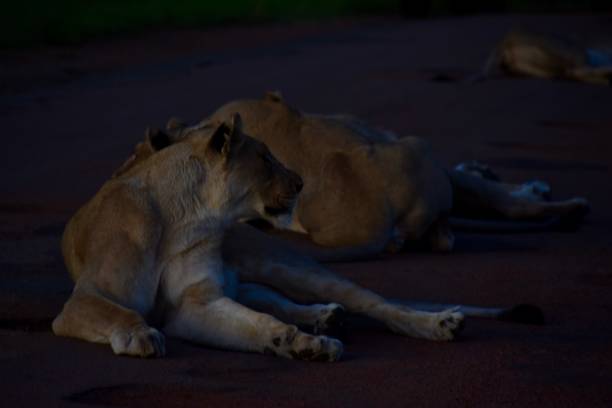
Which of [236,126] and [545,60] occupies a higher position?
[236,126]

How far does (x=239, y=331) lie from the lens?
5410mm

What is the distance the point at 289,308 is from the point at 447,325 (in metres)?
0.64

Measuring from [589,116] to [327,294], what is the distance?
9414 millimetres

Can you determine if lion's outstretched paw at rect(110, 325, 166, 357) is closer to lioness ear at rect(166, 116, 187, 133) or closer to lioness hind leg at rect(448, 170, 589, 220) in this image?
lioness ear at rect(166, 116, 187, 133)

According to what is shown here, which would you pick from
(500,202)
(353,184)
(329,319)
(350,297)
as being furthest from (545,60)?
(329,319)

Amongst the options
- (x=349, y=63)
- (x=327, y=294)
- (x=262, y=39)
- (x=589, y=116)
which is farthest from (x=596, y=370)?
(x=262, y=39)

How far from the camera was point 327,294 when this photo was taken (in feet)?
19.9

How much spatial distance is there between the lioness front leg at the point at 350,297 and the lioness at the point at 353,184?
1490 millimetres

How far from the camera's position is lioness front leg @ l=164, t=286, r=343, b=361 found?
208 inches

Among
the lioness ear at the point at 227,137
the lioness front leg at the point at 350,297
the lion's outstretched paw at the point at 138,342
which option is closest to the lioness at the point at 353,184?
the lioness front leg at the point at 350,297

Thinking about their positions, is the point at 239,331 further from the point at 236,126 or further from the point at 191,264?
the point at 236,126

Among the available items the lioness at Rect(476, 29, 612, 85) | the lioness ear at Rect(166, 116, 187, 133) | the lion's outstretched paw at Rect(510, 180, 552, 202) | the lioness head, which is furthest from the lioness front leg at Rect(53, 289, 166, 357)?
the lioness at Rect(476, 29, 612, 85)

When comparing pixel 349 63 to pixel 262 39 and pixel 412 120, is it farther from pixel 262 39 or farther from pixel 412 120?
pixel 412 120

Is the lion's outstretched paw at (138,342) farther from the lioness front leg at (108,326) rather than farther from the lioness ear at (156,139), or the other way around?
the lioness ear at (156,139)
